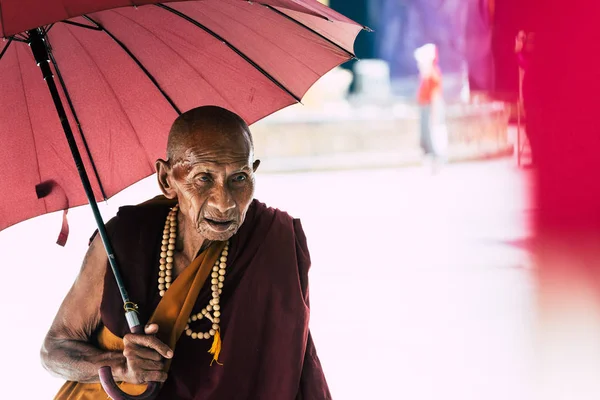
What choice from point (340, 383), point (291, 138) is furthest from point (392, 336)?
point (291, 138)

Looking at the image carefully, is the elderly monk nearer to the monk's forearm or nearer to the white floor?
the monk's forearm

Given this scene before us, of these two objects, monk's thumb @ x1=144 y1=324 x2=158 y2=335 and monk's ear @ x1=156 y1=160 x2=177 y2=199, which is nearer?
monk's thumb @ x1=144 y1=324 x2=158 y2=335

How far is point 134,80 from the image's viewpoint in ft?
6.89

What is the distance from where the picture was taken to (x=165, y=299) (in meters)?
1.73

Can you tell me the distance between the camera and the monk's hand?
162cm

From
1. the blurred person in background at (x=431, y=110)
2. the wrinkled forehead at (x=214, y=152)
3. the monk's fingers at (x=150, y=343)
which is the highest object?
the blurred person in background at (x=431, y=110)

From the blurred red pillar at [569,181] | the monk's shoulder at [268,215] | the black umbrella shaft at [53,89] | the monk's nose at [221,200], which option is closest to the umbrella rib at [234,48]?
the black umbrella shaft at [53,89]

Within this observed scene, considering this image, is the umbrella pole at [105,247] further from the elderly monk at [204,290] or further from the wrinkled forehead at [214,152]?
the wrinkled forehead at [214,152]

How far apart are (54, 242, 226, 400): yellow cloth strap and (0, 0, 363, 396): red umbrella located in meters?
0.48

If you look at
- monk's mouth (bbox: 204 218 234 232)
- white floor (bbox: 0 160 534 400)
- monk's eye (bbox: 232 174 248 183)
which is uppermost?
monk's eye (bbox: 232 174 248 183)

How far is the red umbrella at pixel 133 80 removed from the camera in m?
2.03

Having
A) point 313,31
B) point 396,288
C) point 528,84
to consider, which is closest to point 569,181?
point 528,84

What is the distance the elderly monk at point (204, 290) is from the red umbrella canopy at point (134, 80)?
0.36 metres

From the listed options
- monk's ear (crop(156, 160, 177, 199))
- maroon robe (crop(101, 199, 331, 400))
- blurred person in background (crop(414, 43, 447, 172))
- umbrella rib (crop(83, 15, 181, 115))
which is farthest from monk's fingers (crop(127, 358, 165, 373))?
blurred person in background (crop(414, 43, 447, 172))
